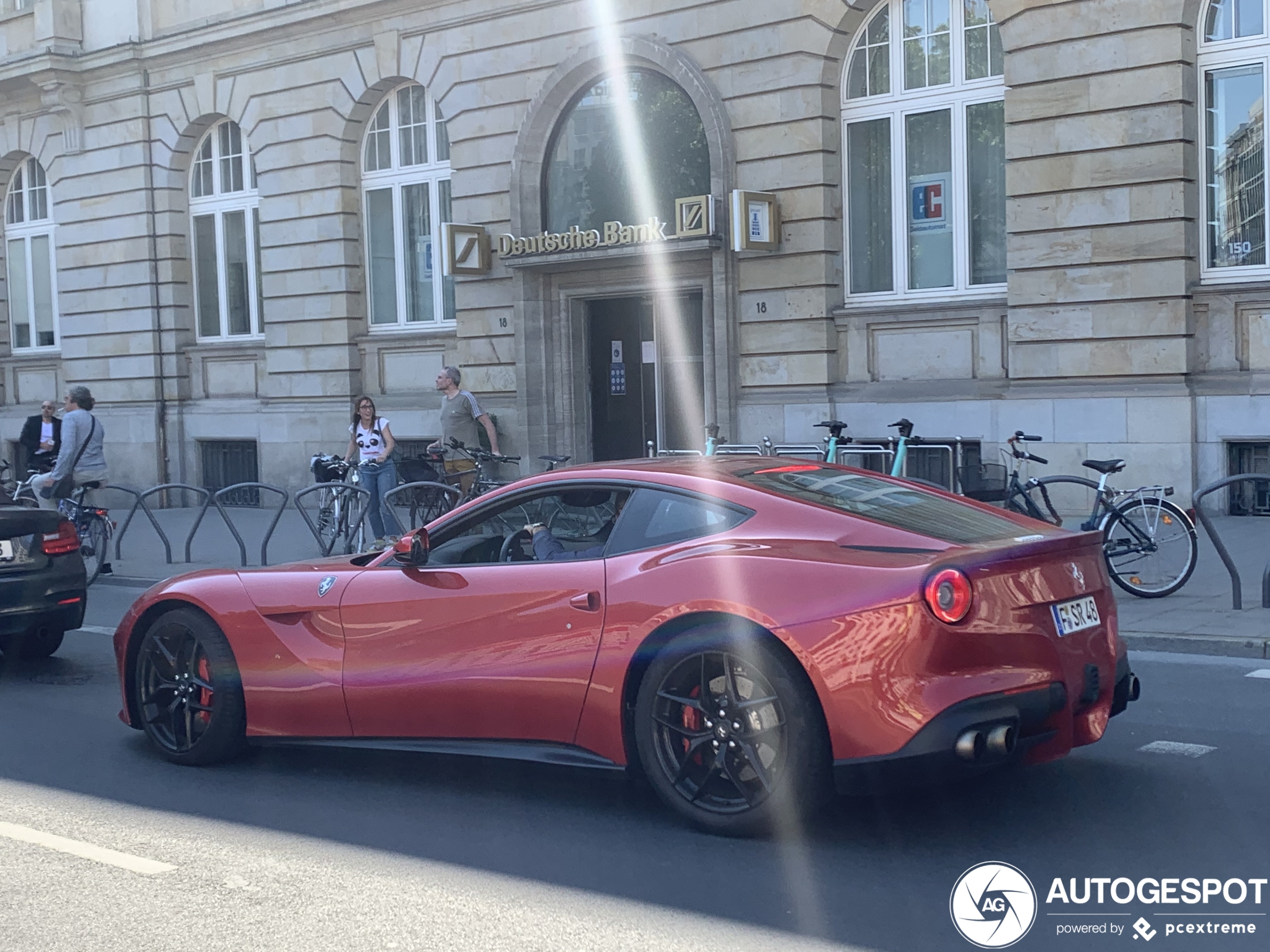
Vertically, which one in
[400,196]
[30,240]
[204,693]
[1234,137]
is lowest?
[204,693]

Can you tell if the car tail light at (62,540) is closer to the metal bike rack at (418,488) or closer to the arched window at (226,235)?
the metal bike rack at (418,488)

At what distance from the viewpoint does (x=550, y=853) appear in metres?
5.21

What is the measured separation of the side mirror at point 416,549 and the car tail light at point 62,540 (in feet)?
14.3

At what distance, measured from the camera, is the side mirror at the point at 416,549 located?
20.2ft

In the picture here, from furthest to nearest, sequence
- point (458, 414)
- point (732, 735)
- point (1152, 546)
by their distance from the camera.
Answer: point (458, 414) < point (1152, 546) < point (732, 735)

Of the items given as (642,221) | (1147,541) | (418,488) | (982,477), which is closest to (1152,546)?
(1147,541)

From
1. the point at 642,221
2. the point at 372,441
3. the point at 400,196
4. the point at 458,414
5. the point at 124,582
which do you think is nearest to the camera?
the point at 124,582

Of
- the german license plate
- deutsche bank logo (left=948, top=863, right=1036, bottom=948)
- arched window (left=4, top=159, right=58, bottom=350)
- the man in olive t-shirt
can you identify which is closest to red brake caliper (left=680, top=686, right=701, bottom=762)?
deutsche bank logo (left=948, top=863, right=1036, bottom=948)

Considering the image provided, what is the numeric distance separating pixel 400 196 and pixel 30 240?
Answer: 913cm

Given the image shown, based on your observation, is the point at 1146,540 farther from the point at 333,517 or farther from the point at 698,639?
the point at 333,517

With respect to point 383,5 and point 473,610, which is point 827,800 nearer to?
point 473,610

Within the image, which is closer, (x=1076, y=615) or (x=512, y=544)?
(x=1076, y=615)

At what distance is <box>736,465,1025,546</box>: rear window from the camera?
5.37 m

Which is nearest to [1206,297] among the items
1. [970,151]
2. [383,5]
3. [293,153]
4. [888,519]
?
[970,151]
